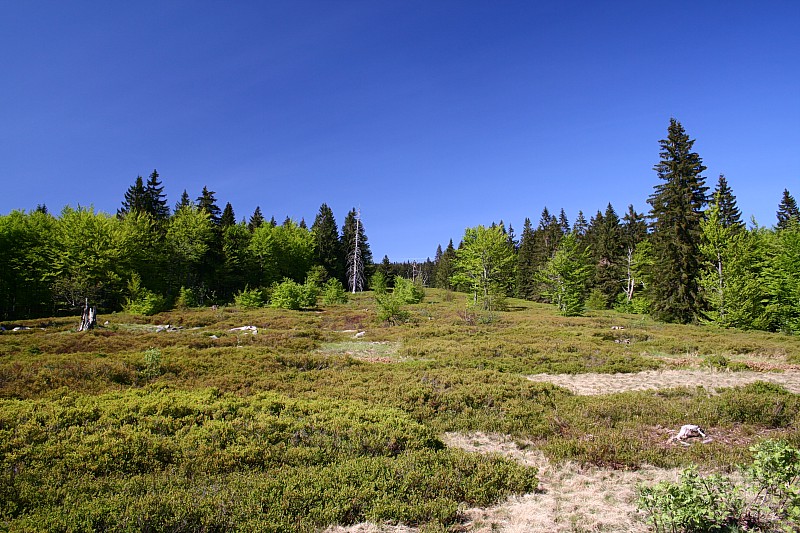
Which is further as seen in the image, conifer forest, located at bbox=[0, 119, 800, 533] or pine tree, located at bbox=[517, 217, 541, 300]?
pine tree, located at bbox=[517, 217, 541, 300]

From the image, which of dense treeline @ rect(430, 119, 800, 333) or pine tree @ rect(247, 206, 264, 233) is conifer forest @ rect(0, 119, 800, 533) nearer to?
dense treeline @ rect(430, 119, 800, 333)

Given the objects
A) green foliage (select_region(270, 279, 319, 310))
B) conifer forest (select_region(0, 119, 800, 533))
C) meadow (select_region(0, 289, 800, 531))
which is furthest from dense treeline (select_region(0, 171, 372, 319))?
meadow (select_region(0, 289, 800, 531))

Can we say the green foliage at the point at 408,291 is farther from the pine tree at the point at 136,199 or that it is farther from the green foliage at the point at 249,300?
the pine tree at the point at 136,199

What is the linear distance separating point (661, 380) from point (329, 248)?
68.1 metres

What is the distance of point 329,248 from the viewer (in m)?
76.8

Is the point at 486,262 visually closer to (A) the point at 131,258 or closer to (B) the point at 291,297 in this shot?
(B) the point at 291,297

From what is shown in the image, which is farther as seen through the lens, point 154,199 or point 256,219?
point 256,219

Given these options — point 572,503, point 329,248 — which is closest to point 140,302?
point 572,503

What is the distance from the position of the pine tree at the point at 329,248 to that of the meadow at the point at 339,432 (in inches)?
2354

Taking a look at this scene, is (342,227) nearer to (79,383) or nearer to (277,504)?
(79,383)

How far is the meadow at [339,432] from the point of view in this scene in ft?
16.4

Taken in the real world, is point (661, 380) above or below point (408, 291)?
below

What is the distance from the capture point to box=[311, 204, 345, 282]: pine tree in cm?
7627

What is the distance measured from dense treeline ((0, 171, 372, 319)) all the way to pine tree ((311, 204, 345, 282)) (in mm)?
15146
